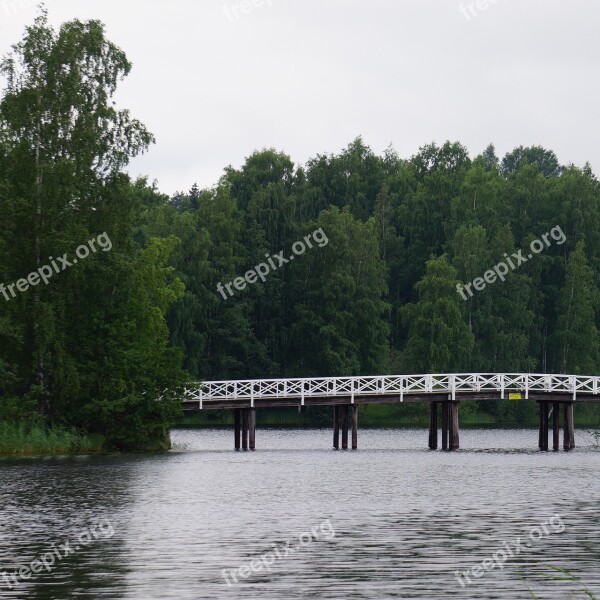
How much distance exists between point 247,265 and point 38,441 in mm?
50966

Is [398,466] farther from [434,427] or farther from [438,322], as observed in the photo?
[438,322]

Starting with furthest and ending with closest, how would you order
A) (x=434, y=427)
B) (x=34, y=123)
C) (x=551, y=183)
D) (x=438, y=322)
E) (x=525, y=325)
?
(x=551, y=183), (x=525, y=325), (x=438, y=322), (x=434, y=427), (x=34, y=123)

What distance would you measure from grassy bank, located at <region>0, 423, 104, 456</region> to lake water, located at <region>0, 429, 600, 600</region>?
1.68 meters

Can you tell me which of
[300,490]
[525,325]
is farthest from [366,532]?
[525,325]

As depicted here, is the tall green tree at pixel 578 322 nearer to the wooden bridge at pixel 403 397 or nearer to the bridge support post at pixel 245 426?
the wooden bridge at pixel 403 397

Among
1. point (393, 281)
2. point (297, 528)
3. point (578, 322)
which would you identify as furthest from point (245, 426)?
point (393, 281)

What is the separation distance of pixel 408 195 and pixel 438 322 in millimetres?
25185

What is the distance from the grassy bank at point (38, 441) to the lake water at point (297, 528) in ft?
5.52

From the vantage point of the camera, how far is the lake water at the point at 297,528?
19672 millimetres

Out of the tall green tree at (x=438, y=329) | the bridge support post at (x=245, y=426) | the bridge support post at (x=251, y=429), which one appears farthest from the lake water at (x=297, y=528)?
the tall green tree at (x=438, y=329)

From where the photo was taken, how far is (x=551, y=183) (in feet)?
362

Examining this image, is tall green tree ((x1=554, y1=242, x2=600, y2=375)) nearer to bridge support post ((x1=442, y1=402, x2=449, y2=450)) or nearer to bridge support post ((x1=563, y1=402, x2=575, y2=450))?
bridge support post ((x1=563, y1=402, x2=575, y2=450))

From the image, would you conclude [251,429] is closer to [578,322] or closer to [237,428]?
[237,428]

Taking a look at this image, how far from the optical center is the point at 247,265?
9869 centimetres
